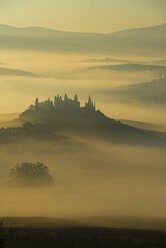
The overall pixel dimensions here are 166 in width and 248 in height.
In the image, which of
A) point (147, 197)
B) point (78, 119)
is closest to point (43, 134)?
point (78, 119)

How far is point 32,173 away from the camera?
97.1 ft

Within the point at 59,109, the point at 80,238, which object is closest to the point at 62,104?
the point at 59,109

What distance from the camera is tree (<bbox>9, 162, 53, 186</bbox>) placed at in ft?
96.3

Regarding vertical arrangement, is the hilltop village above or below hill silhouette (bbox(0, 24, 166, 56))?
below

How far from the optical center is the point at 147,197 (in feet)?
96.4

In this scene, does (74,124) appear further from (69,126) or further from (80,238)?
(80,238)

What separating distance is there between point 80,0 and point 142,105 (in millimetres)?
6097

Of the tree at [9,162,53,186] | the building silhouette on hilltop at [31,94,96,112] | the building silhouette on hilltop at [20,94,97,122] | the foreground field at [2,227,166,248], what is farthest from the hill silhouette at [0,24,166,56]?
the foreground field at [2,227,166,248]

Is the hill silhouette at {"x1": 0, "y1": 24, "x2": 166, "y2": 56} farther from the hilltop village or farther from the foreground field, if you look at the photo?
the foreground field

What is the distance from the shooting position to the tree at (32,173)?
2934 centimetres

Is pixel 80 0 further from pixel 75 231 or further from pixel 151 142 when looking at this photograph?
pixel 75 231

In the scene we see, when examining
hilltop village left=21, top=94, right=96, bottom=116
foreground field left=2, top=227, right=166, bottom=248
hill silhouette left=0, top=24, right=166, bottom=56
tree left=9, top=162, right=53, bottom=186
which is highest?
hill silhouette left=0, top=24, right=166, bottom=56

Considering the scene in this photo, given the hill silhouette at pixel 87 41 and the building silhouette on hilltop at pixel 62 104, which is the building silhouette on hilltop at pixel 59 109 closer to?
the building silhouette on hilltop at pixel 62 104

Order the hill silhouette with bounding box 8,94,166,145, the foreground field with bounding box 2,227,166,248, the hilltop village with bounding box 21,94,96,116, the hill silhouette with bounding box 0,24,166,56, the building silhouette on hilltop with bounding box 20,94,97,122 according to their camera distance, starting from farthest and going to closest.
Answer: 1. the hill silhouette with bounding box 8,94,166,145
2. the hilltop village with bounding box 21,94,96,116
3. the building silhouette on hilltop with bounding box 20,94,97,122
4. the hill silhouette with bounding box 0,24,166,56
5. the foreground field with bounding box 2,227,166,248
